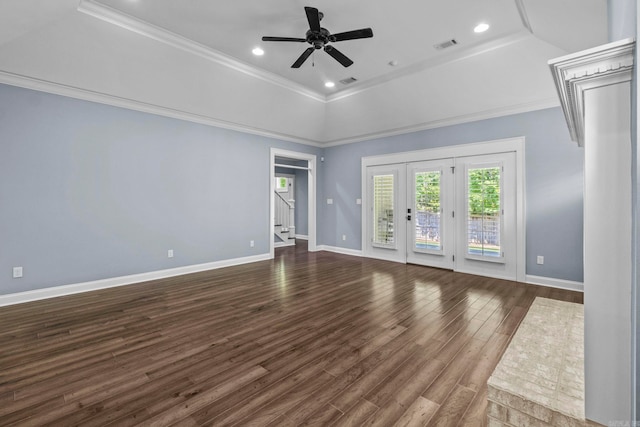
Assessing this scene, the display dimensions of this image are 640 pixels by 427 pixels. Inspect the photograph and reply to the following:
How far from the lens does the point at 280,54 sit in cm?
437

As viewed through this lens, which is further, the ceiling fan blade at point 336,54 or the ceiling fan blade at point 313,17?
the ceiling fan blade at point 336,54

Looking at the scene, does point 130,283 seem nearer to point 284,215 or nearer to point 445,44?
point 284,215

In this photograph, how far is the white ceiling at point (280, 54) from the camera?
Result: 127 inches

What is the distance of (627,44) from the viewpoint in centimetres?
105

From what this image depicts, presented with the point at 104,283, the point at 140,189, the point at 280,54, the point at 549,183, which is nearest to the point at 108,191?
the point at 140,189

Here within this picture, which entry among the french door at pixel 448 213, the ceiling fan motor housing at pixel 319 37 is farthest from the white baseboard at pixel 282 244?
the ceiling fan motor housing at pixel 319 37

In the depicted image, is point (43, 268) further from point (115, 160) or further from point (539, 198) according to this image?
point (539, 198)

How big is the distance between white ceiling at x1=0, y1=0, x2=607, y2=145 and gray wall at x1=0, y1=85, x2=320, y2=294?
0.35m

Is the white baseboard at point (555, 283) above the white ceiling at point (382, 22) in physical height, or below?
below

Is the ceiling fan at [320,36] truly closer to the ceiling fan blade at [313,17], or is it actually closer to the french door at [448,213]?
the ceiling fan blade at [313,17]

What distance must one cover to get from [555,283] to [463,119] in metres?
3.19

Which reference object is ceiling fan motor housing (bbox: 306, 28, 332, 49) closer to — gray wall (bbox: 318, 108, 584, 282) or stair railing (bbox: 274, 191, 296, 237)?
gray wall (bbox: 318, 108, 584, 282)

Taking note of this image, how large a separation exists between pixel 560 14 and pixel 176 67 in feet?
15.8

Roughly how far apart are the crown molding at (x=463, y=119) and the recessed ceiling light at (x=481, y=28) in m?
1.64
